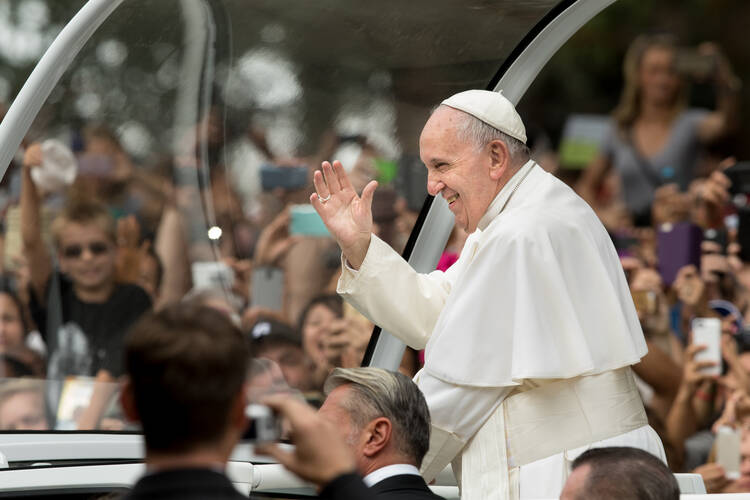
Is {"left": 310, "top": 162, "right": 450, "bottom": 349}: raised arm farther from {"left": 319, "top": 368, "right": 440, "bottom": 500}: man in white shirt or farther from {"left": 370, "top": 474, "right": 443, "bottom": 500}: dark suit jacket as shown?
{"left": 370, "top": 474, "right": 443, "bottom": 500}: dark suit jacket

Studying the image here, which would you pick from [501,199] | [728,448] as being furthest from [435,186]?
[728,448]

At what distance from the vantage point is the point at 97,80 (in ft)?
18.9

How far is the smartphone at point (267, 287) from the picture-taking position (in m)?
6.38

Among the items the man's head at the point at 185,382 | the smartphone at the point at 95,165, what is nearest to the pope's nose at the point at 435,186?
the man's head at the point at 185,382

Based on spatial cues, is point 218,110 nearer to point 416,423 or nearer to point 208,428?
point 416,423

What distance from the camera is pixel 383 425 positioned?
327 cm

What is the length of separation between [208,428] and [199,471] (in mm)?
65

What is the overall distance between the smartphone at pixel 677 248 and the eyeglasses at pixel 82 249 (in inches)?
113

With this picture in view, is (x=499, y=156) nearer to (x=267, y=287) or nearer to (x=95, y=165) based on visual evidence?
(x=267, y=287)

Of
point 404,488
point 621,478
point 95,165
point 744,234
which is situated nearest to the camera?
point 621,478

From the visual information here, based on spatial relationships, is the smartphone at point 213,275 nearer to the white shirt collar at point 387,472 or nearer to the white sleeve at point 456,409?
the white sleeve at point 456,409

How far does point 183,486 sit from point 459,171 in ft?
6.44

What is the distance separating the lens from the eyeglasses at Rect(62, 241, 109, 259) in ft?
21.5

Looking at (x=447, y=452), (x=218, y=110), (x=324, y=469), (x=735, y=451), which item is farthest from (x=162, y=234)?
(x=324, y=469)
